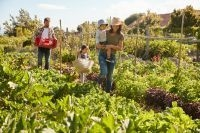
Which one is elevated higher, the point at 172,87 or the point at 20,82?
the point at 20,82

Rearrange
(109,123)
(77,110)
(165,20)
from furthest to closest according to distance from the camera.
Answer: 1. (165,20)
2. (77,110)
3. (109,123)

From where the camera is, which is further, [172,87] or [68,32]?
[68,32]

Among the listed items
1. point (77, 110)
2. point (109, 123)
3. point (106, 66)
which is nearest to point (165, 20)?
point (106, 66)

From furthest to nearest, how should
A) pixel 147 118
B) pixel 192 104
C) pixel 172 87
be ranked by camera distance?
pixel 172 87 < pixel 192 104 < pixel 147 118

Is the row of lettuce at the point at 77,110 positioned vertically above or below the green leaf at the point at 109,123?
below

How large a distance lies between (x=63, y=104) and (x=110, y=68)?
5684 mm

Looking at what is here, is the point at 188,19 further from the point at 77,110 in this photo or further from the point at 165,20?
the point at 77,110

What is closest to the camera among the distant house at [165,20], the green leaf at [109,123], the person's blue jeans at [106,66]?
the green leaf at [109,123]

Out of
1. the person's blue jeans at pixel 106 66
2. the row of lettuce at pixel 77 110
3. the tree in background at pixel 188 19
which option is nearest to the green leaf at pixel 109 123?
the row of lettuce at pixel 77 110

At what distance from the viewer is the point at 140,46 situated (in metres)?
19.3

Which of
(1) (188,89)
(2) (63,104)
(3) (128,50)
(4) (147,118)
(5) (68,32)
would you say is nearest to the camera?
(2) (63,104)

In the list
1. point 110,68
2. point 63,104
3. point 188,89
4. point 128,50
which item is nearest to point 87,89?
point 110,68

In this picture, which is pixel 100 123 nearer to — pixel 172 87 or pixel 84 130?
pixel 84 130

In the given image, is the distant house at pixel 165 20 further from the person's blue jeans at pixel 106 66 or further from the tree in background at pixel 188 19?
the person's blue jeans at pixel 106 66
